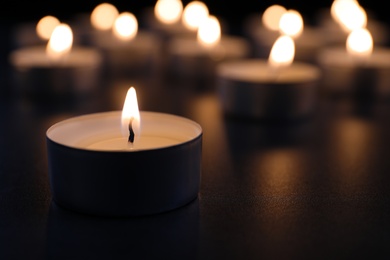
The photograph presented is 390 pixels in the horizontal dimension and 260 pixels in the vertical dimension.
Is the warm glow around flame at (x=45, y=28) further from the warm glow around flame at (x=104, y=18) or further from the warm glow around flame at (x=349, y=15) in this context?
the warm glow around flame at (x=349, y=15)

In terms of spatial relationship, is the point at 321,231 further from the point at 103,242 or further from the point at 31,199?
the point at 31,199

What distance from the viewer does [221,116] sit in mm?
1178

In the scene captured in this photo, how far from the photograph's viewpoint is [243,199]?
0.75 metres

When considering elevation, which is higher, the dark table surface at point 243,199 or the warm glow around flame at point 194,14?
the warm glow around flame at point 194,14

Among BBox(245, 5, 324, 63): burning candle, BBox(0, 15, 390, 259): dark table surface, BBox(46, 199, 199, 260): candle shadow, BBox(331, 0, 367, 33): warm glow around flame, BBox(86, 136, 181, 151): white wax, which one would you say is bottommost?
BBox(0, 15, 390, 259): dark table surface

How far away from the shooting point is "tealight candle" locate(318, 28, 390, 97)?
131 cm

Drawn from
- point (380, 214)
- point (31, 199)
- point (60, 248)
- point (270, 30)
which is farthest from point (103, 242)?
point (270, 30)

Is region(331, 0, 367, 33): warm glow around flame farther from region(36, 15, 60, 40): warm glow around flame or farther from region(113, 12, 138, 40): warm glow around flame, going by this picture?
region(36, 15, 60, 40): warm glow around flame

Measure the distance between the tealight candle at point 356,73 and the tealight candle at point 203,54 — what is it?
250 mm

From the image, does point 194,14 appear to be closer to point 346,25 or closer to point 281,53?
point 346,25

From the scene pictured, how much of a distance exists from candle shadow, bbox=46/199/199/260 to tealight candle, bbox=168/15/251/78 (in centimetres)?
83

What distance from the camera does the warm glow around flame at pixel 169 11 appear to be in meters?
2.17

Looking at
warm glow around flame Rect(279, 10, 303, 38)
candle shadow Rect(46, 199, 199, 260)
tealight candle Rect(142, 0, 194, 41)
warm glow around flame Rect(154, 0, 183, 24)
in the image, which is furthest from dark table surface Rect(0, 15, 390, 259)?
warm glow around flame Rect(154, 0, 183, 24)

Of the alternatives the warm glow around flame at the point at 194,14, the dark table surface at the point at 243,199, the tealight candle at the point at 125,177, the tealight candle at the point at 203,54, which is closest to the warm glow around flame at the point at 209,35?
the tealight candle at the point at 203,54
